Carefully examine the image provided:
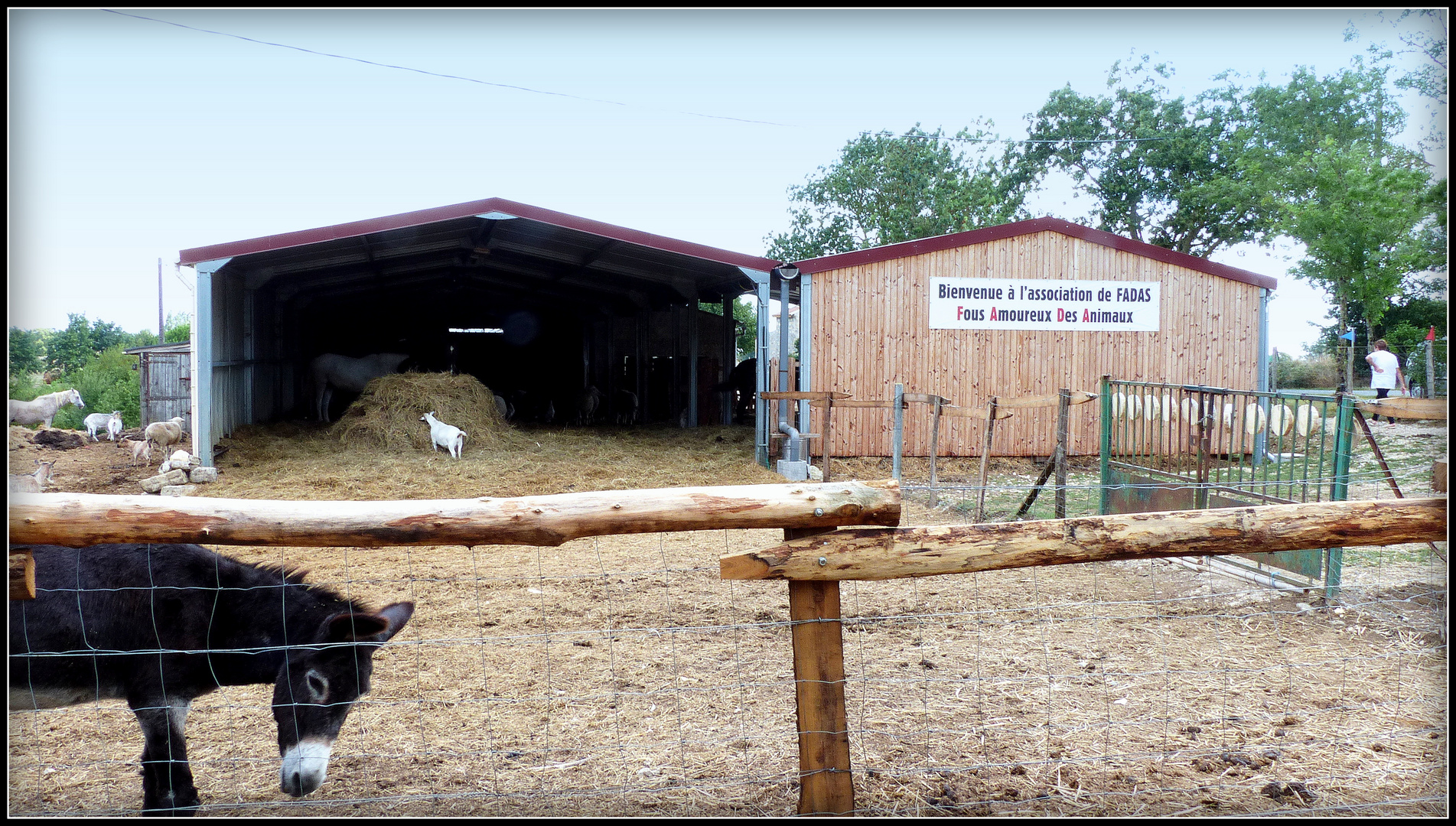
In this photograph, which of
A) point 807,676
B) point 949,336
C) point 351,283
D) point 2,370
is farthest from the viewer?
point 351,283

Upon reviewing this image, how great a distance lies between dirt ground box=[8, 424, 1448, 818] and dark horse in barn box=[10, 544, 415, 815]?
8.5 inches

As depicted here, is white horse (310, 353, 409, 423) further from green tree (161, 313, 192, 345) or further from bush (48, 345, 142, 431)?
green tree (161, 313, 192, 345)

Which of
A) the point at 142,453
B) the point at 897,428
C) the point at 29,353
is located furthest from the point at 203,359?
the point at 29,353

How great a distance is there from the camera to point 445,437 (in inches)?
502

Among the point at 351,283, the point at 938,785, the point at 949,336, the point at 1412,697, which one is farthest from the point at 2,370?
the point at 351,283

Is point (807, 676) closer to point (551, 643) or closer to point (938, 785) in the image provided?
point (938, 785)

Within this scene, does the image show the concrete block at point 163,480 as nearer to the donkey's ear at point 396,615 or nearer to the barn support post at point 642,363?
the donkey's ear at point 396,615

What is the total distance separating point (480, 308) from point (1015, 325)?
1563 centimetres

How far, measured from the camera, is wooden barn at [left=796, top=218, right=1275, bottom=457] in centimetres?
1357

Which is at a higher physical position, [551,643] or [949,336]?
[949,336]

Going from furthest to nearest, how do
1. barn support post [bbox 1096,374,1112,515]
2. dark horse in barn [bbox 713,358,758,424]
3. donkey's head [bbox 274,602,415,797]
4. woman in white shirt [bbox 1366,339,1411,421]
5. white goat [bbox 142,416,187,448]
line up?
dark horse in barn [bbox 713,358,758,424], white goat [bbox 142,416,187,448], woman in white shirt [bbox 1366,339,1411,421], barn support post [bbox 1096,374,1112,515], donkey's head [bbox 274,602,415,797]

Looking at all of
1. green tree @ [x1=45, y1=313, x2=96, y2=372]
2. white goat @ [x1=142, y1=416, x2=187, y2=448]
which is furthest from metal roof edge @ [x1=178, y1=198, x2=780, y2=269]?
green tree @ [x1=45, y1=313, x2=96, y2=372]

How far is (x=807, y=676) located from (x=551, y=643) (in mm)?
2634

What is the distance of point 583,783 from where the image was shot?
3.37 metres
